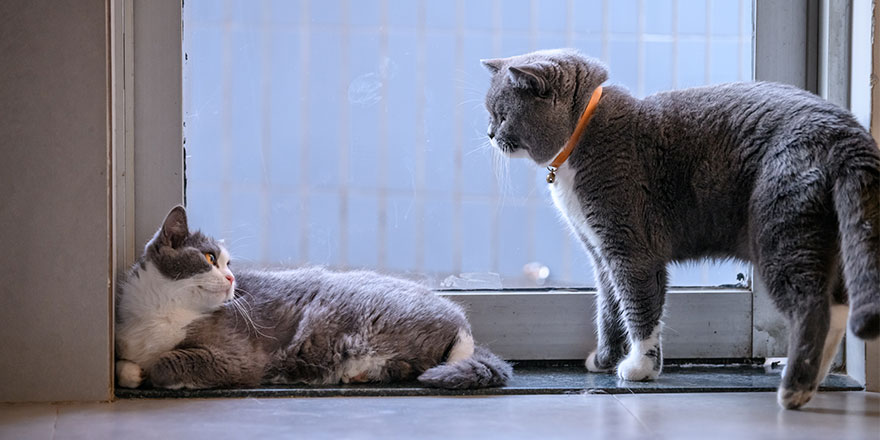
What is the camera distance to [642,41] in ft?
7.91

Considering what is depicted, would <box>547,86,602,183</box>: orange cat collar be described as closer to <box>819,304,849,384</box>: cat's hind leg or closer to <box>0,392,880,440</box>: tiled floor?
<box>0,392,880,440</box>: tiled floor

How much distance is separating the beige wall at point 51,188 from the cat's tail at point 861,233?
4.85 feet

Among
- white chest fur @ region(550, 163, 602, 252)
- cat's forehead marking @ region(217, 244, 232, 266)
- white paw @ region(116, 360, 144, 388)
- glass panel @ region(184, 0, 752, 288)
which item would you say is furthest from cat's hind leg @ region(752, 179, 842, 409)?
white paw @ region(116, 360, 144, 388)

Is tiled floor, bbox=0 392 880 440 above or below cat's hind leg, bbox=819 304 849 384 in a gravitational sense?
below

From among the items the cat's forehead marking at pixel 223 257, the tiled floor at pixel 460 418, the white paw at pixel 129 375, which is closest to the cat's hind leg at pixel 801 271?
the tiled floor at pixel 460 418

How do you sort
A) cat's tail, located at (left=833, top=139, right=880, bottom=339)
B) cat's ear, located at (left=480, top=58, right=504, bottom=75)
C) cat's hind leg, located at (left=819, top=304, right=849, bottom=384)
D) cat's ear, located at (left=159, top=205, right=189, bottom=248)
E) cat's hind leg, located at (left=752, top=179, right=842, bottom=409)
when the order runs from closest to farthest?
1. cat's tail, located at (left=833, top=139, right=880, bottom=339)
2. cat's hind leg, located at (left=752, top=179, right=842, bottom=409)
3. cat's hind leg, located at (left=819, top=304, right=849, bottom=384)
4. cat's ear, located at (left=159, top=205, right=189, bottom=248)
5. cat's ear, located at (left=480, top=58, right=504, bottom=75)

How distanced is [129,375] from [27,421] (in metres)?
0.27

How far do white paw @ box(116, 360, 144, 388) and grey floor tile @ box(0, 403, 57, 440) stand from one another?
17 cm

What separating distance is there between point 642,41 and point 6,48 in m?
1.55

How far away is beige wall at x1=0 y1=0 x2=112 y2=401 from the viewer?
1.84 metres

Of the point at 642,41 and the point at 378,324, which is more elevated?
the point at 642,41

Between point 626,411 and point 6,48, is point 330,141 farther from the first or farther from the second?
point 626,411

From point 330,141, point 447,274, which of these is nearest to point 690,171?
point 447,274

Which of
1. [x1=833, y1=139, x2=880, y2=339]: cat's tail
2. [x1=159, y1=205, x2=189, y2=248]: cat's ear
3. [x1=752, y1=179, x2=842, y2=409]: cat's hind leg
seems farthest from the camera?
[x1=159, y1=205, x2=189, y2=248]: cat's ear
